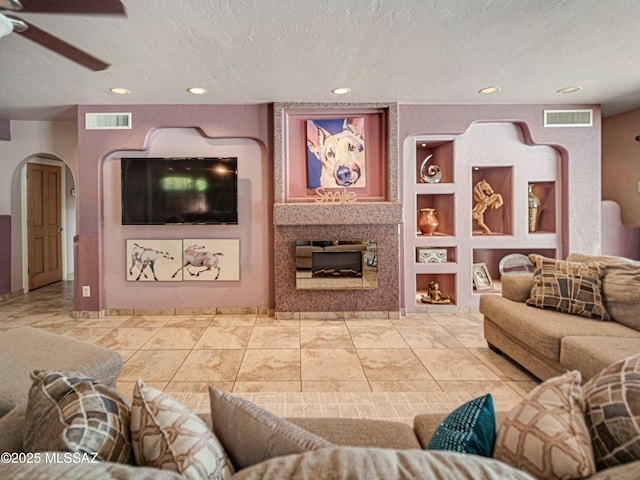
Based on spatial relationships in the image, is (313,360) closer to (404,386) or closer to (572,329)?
(404,386)

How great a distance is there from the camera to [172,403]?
2.82 feet

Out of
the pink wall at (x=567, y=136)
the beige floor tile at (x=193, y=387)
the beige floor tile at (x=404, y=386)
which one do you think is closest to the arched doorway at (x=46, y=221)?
the beige floor tile at (x=193, y=387)

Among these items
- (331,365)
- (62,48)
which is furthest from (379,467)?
(62,48)

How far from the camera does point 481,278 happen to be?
15.2ft

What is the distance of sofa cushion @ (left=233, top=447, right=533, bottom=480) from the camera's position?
540mm

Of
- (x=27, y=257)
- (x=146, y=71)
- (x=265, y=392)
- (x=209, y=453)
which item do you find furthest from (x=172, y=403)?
(x=27, y=257)

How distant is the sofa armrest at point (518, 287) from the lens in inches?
122

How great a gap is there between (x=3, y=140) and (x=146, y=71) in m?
3.24

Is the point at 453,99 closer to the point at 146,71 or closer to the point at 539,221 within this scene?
the point at 539,221

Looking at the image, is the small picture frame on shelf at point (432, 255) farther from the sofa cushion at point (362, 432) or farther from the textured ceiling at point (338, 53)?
the sofa cushion at point (362, 432)

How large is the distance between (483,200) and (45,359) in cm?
448

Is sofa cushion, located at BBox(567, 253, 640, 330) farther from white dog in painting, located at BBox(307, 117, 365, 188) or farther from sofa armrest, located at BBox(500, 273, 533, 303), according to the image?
white dog in painting, located at BBox(307, 117, 365, 188)

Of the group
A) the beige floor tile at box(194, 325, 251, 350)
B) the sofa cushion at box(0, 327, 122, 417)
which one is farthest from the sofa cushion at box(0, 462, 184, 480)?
the beige floor tile at box(194, 325, 251, 350)

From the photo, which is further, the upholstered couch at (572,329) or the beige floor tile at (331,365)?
the beige floor tile at (331,365)
